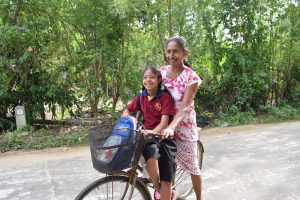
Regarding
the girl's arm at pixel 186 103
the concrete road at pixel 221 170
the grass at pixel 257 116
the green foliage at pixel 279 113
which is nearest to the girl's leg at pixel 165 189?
the girl's arm at pixel 186 103

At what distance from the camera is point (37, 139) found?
7.13 m

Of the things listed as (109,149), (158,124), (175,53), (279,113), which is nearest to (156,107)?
(158,124)

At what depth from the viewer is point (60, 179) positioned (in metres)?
5.22

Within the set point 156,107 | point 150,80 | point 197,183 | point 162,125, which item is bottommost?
point 197,183

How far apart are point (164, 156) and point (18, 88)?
5.40 meters

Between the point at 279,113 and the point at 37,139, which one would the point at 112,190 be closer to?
the point at 37,139

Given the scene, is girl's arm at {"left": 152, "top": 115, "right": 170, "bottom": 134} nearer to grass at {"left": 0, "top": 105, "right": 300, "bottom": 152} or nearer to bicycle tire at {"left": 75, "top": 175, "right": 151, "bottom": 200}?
bicycle tire at {"left": 75, "top": 175, "right": 151, "bottom": 200}

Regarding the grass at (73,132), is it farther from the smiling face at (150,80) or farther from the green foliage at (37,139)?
the smiling face at (150,80)

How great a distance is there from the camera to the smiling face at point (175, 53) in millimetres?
3305

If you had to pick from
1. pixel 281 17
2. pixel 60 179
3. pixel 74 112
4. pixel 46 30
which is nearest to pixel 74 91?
pixel 74 112

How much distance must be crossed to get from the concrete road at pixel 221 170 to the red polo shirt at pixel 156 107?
1.59 meters

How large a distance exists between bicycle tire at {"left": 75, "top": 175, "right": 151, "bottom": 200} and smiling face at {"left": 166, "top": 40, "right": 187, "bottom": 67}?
105 centimetres

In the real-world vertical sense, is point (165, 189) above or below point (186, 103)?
below

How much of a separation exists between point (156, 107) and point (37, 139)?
4.41 m
